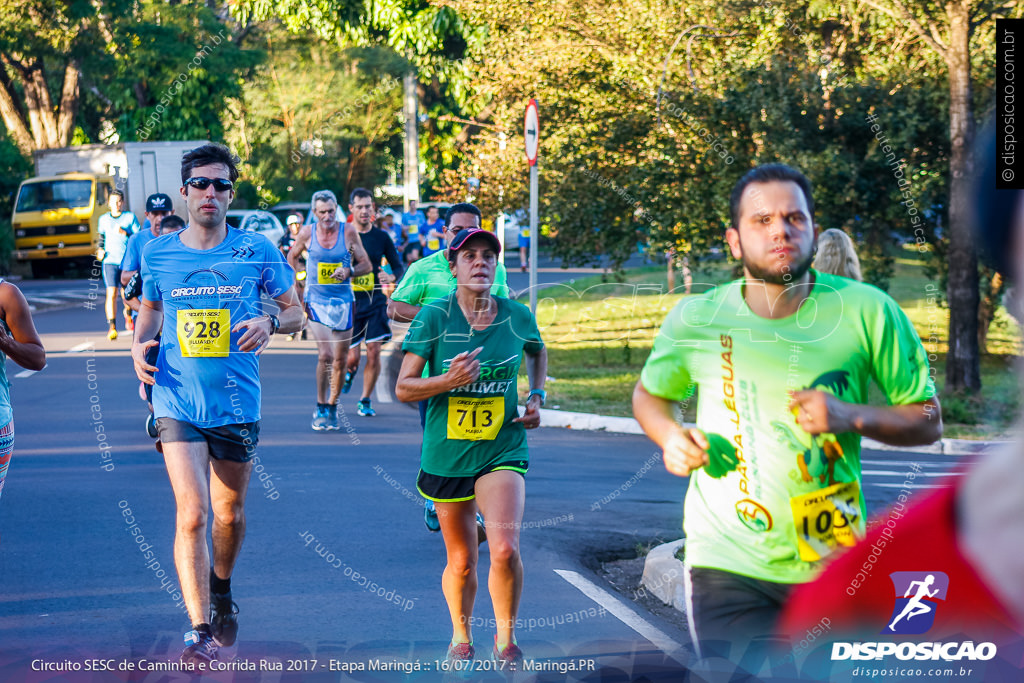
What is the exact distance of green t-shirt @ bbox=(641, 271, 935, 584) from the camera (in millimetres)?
3094

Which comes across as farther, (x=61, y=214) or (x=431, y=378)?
(x=61, y=214)

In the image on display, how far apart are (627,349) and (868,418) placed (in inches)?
480

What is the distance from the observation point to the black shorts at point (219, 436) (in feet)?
16.7

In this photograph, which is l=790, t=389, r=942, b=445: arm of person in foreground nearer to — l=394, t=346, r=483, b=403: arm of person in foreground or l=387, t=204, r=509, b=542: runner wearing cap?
l=394, t=346, r=483, b=403: arm of person in foreground

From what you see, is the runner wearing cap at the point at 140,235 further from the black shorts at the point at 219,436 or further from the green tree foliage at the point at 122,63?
the green tree foliage at the point at 122,63

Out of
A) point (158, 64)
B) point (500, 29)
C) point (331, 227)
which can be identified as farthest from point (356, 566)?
point (158, 64)

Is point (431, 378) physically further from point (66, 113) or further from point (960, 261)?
point (66, 113)

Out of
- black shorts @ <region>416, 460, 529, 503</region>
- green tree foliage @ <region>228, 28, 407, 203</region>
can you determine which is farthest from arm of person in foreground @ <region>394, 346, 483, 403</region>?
green tree foliage @ <region>228, 28, 407, 203</region>

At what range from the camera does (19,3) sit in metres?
31.6

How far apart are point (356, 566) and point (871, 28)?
1017 cm

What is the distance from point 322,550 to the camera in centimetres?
683

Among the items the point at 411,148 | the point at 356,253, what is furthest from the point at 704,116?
the point at 411,148

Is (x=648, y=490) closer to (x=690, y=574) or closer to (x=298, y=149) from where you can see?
(x=690, y=574)

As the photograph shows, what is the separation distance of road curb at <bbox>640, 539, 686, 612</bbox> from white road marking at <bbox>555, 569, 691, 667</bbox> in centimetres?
26
